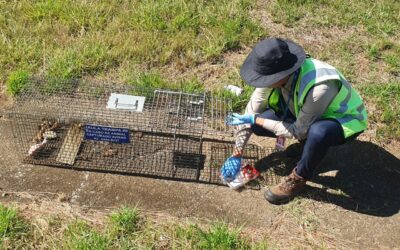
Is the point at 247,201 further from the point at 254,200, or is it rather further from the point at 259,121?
the point at 259,121

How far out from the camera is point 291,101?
3914 mm

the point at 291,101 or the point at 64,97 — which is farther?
the point at 64,97

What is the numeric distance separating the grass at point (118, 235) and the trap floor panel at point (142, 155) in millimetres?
593

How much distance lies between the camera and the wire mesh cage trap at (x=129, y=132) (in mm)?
4281

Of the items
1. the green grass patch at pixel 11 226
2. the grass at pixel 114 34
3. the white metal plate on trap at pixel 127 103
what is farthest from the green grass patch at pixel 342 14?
the green grass patch at pixel 11 226

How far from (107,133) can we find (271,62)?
1.51 meters

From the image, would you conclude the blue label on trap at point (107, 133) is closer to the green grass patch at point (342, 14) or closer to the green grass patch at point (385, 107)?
the green grass patch at point (385, 107)

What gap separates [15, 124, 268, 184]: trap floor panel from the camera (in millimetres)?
4328

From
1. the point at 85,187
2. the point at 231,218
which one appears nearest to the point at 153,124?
the point at 85,187

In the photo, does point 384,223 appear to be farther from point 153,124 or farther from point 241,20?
point 241,20

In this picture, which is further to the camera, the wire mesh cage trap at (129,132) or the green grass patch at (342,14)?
the green grass patch at (342,14)

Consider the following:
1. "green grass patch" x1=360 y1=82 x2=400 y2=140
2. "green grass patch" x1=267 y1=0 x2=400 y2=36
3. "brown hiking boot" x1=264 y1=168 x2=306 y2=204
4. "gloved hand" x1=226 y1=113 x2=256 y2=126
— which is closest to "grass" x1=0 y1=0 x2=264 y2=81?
"green grass patch" x1=267 y1=0 x2=400 y2=36

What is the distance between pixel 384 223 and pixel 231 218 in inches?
52.2

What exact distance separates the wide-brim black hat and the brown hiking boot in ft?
3.25
